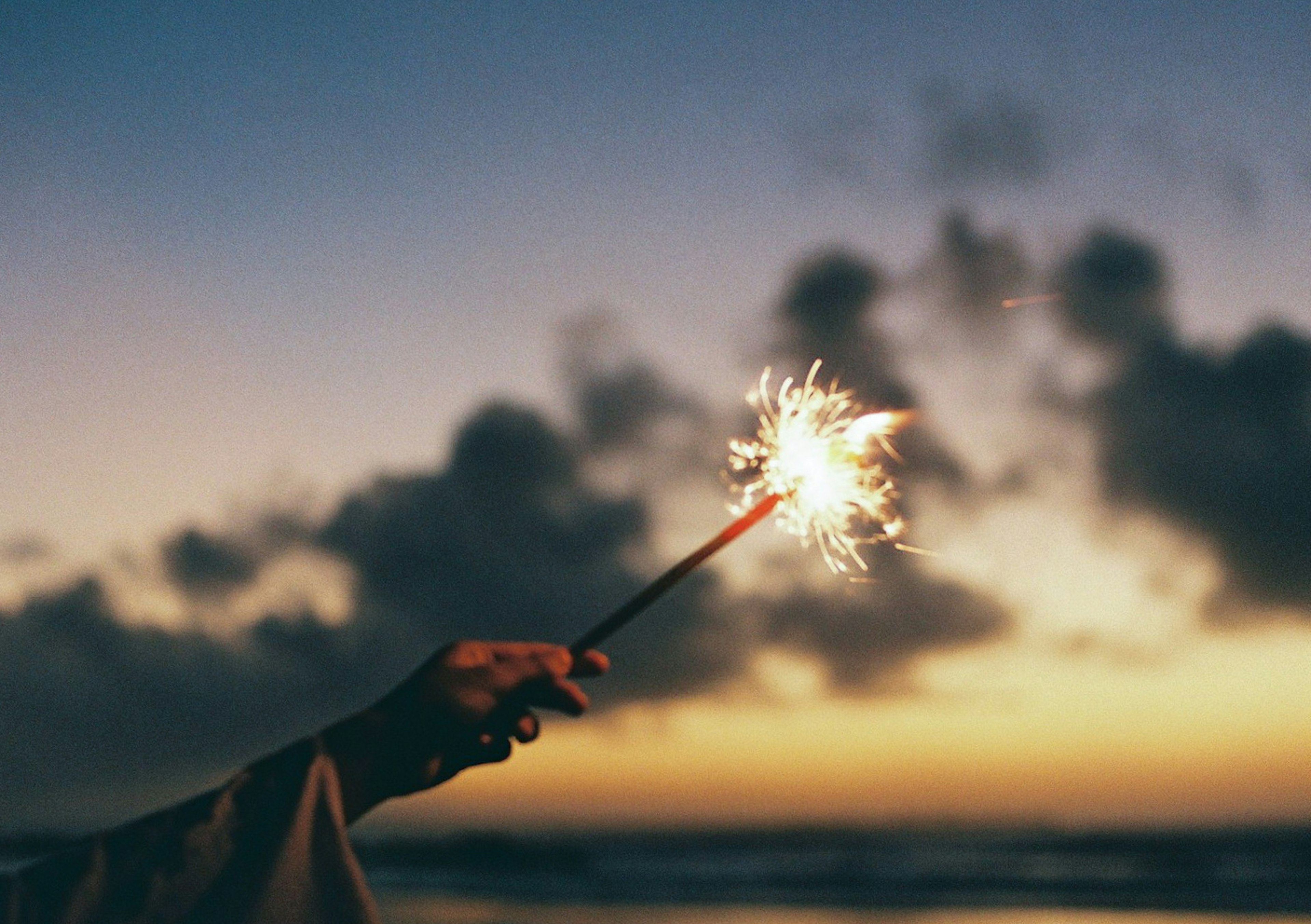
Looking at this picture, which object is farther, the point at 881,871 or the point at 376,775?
the point at 881,871

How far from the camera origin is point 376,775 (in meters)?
2.06

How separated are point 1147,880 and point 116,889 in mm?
23892

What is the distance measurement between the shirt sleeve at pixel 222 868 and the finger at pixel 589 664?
0.58m

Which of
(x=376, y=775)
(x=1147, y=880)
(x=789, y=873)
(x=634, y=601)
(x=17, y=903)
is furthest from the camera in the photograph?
(x=789, y=873)

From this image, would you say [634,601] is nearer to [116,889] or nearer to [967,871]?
[116,889]

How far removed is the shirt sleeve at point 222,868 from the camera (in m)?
1.79

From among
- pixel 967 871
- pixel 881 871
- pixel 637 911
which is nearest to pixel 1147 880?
pixel 967 871

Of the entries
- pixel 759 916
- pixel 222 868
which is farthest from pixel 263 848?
pixel 759 916

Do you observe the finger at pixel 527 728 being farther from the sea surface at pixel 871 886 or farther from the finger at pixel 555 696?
the sea surface at pixel 871 886

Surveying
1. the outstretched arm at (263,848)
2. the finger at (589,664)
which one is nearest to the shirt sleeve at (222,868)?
the outstretched arm at (263,848)

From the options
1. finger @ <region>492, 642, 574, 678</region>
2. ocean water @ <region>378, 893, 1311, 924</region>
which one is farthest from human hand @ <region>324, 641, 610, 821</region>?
ocean water @ <region>378, 893, 1311, 924</region>

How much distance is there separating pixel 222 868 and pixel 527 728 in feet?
2.17

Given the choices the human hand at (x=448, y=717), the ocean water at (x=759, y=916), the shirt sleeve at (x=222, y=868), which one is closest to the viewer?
the shirt sleeve at (x=222, y=868)

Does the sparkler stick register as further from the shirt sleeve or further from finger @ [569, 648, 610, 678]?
the shirt sleeve
